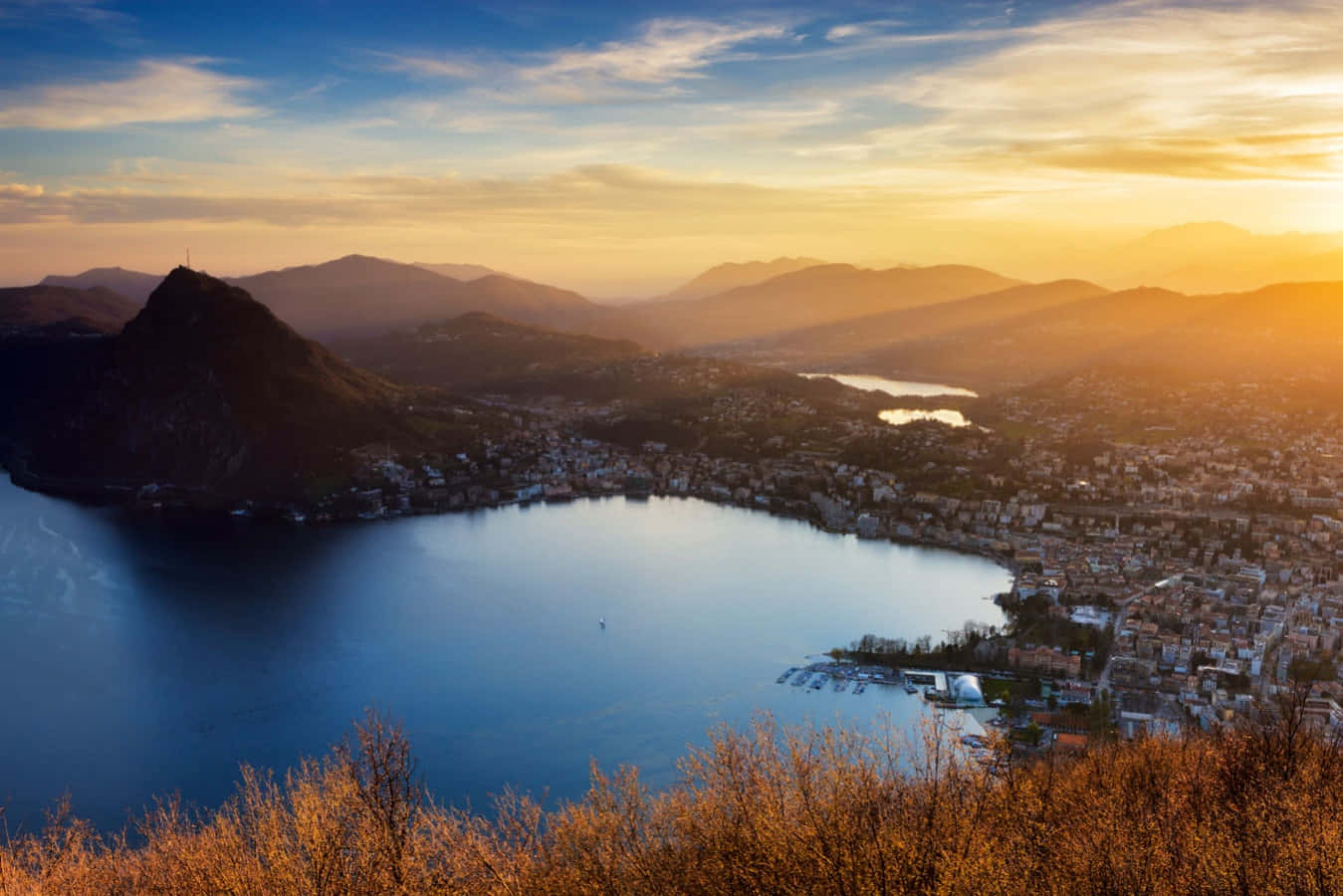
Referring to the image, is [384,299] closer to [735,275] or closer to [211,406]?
[211,406]

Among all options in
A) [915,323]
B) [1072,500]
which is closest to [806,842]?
[1072,500]

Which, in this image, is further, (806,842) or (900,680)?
(900,680)

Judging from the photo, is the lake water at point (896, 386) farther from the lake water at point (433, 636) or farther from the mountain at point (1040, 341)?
the lake water at point (433, 636)

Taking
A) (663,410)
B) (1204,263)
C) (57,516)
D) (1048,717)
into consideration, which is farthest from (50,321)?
(1204,263)

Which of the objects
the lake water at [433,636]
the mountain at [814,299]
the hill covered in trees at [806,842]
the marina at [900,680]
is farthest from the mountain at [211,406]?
the mountain at [814,299]

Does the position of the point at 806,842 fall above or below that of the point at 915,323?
below

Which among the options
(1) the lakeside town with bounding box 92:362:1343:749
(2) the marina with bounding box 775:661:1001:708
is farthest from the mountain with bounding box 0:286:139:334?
(2) the marina with bounding box 775:661:1001:708
